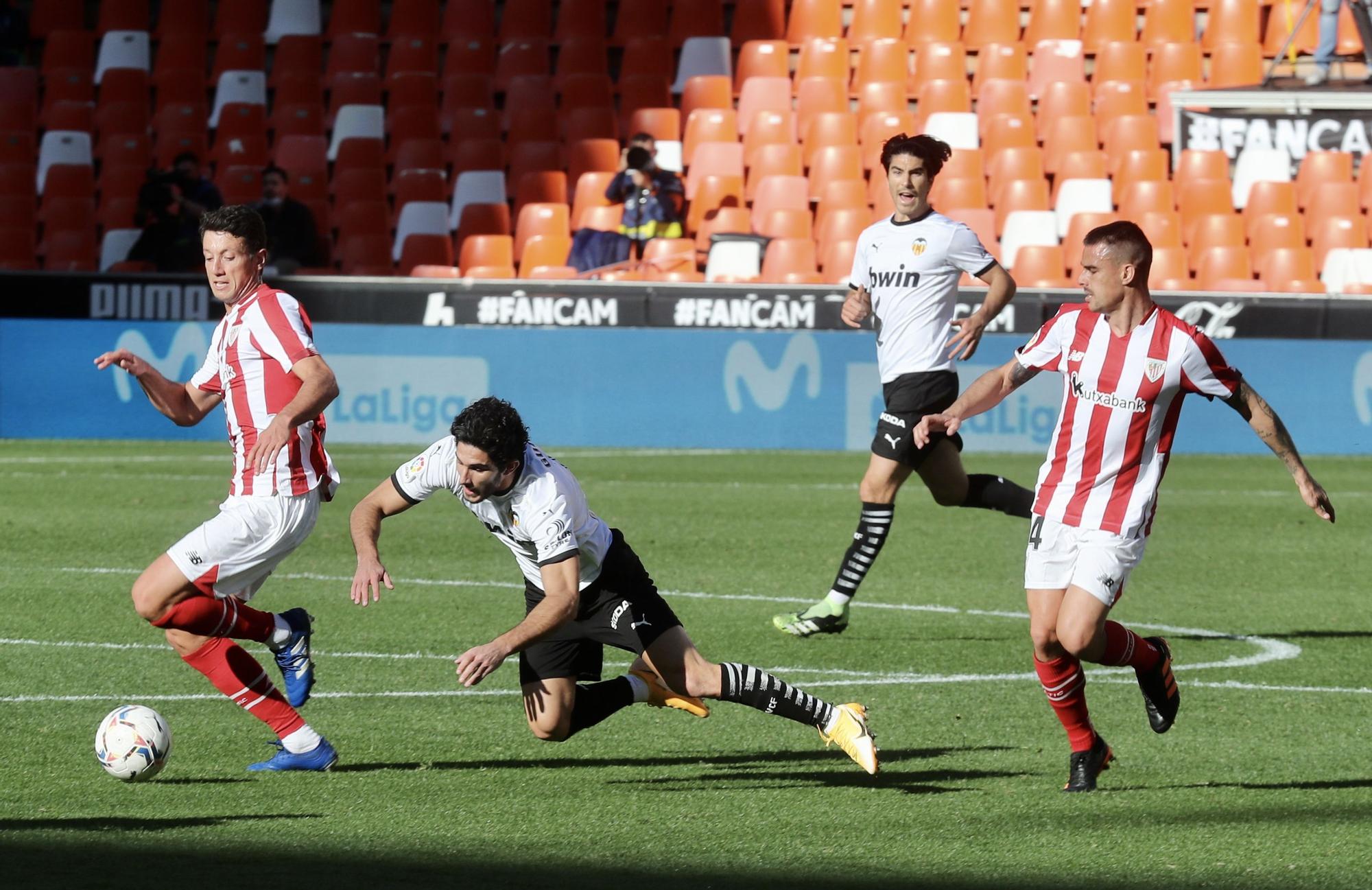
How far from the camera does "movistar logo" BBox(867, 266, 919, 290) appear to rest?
8836 millimetres

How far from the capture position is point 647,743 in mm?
6508

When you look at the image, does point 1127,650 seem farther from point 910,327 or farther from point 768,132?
point 768,132

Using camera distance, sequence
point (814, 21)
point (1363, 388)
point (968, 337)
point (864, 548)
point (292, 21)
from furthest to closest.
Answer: point (292, 21) → point (814, 21) → point (1363, 388) → point (864, 548) → point (968, 337)

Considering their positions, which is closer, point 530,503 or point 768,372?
point 530,503

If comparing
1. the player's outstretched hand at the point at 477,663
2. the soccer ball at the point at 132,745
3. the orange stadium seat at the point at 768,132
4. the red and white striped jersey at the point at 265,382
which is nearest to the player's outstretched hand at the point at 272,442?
the red and white striped jersey at the point at 265,382

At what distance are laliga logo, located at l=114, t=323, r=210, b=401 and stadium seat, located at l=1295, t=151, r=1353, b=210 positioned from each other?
10.9 meters

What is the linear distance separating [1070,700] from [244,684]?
2.57m

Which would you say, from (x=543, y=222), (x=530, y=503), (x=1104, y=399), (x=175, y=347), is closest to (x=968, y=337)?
(x=1104, y=399)

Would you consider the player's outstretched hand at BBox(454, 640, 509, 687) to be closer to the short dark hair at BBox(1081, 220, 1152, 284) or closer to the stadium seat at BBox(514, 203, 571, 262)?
the short dark hair at BBox(1081, 220, 1152, 284)

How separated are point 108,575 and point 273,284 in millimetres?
6480

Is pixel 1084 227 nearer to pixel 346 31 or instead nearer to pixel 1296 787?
pixel 346 31

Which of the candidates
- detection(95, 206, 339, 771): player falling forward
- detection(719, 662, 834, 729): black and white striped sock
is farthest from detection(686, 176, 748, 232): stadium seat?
detection(719, 662, 834, 729): black and white striped sock

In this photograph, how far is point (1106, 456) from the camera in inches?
228

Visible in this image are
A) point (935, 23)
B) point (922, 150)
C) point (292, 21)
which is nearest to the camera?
point (922, 150)
